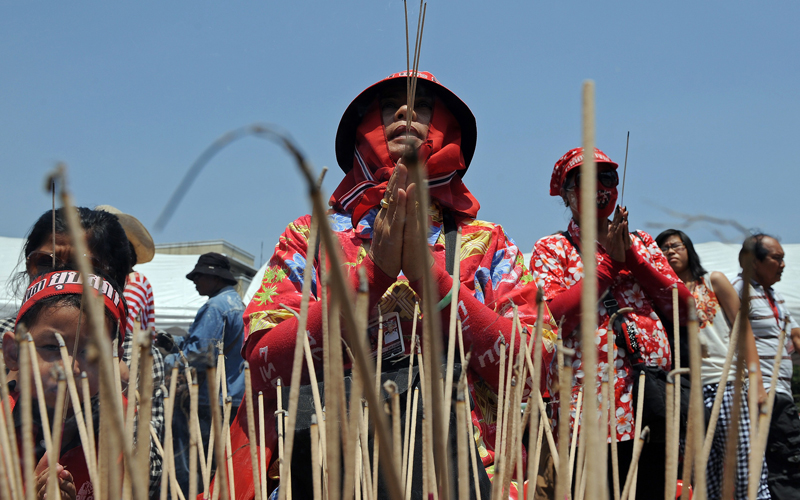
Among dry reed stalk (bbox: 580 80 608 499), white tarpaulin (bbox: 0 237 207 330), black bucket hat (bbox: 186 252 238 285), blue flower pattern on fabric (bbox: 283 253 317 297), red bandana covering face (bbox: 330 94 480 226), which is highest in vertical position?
white tarpaulin (bbox: 0 237 207 330)

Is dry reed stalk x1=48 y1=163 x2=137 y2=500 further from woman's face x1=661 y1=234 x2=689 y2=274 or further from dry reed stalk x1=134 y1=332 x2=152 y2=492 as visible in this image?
woman's face x1=661 y1=234 x2=689 y2=274

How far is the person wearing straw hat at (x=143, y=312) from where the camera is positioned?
962 mm

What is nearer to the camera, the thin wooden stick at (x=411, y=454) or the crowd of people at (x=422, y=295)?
the thin wooden stick at (x=411, y=454)

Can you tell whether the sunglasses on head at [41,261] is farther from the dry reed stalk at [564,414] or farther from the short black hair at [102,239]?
the dry reed stalk at [564,414]

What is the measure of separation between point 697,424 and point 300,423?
50 cm

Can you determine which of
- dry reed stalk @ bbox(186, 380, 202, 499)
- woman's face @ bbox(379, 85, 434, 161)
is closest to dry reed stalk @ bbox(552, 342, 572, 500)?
dry reed stalk @ bbox(186, 380, 202, 499)

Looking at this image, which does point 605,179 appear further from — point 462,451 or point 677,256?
point 462,451

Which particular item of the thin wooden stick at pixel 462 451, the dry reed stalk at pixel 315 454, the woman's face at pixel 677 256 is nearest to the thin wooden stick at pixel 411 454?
the dry reed stalk at pixel 315 454

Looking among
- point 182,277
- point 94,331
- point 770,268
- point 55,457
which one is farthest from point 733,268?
point 94,331

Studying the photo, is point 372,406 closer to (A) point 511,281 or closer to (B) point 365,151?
(A) point 511,281

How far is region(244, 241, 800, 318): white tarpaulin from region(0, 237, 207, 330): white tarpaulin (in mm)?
452

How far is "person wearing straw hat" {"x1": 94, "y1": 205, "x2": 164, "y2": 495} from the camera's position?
962mm

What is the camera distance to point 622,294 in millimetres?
1400

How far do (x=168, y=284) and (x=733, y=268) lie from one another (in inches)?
166
